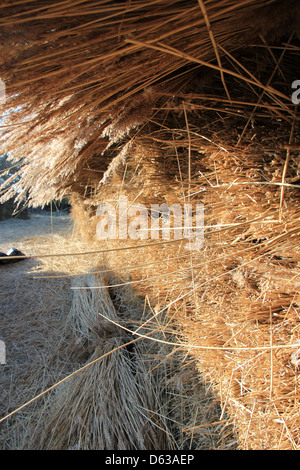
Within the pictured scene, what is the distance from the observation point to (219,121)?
784mm

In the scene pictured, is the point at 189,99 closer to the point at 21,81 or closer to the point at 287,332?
the point at 21,81

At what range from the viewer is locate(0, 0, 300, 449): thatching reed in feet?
1.64

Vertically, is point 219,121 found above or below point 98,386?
above

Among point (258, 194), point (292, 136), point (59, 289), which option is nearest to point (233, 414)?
point (258, 194)

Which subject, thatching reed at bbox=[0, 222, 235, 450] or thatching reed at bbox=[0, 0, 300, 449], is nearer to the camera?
thatching reed at bbox=[0, 0, 300, 449]

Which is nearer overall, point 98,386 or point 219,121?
point 219,121

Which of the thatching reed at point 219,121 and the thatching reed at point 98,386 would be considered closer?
the thatching reed at point 219,121

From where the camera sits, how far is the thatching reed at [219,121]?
1.64ft

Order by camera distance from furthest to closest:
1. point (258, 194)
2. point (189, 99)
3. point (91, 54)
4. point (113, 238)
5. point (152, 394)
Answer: point (113, 238) → point (152, 394) → point (189, 99) → point (258, 194) → point (91, 54)

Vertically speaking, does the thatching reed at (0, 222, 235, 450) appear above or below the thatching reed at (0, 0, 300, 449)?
below

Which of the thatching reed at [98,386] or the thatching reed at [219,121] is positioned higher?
the thatching reed at [219,121]

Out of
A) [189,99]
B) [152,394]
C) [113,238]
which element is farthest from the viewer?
[113,238]

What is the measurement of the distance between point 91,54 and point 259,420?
0.99 m
